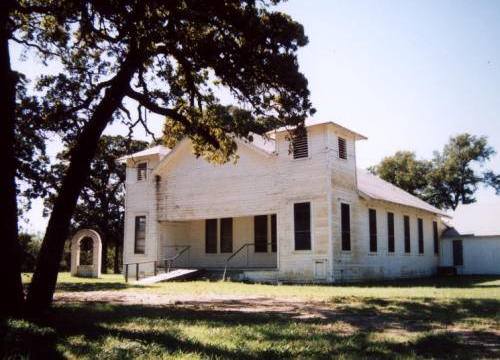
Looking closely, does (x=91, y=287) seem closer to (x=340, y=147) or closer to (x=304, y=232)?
(x=304, y=232)

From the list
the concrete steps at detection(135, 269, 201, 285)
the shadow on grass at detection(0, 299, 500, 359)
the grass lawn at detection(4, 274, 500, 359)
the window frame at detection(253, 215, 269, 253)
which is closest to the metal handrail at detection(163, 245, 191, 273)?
the concrete steps at detection(135, 269, 201, 285)

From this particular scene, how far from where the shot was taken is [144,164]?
30.5 metres

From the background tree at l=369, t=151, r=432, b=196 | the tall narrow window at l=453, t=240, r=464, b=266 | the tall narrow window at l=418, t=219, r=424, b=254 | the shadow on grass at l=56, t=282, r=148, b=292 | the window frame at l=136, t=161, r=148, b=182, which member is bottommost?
the shadow on grass at l=56, t=282, r=148, b=292

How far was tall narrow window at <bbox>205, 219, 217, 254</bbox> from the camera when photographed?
96.4 ft

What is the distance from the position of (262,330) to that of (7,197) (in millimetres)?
5233

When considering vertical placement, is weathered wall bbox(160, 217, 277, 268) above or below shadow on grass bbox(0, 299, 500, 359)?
above

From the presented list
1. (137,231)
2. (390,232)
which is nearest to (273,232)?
(390,232)

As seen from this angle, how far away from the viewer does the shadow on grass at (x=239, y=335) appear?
6328mm

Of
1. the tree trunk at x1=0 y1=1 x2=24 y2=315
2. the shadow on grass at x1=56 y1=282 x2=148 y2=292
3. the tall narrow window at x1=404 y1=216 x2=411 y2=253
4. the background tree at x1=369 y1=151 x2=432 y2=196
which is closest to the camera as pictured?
the tree trunk at x1=0 y1=1 x2=24 y2=315

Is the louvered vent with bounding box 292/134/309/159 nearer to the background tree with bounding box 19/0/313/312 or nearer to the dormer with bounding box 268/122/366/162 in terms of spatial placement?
the dormer with bounding box 268/122/366/162

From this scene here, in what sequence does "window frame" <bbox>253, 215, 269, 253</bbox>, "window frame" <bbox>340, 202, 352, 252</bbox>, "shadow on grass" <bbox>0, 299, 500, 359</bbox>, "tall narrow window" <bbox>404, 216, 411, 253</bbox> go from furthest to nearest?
"tall narrow window" <bbox>404, 216, 411, 253</bbox> < "window frame" <bbox>253, 215, 269, 253</bbox> < "window frame" <bbox>340, 202, 352, 252</bbox> < "shadow on grass" <bbox>0, 299, 500, 359</bbox>

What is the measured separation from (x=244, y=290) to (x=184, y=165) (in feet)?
37.6

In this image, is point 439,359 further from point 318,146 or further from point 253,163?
point 253,163

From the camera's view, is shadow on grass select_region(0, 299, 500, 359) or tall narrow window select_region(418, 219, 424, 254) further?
tall narrow window select_region(418, 219, 424, 254)
